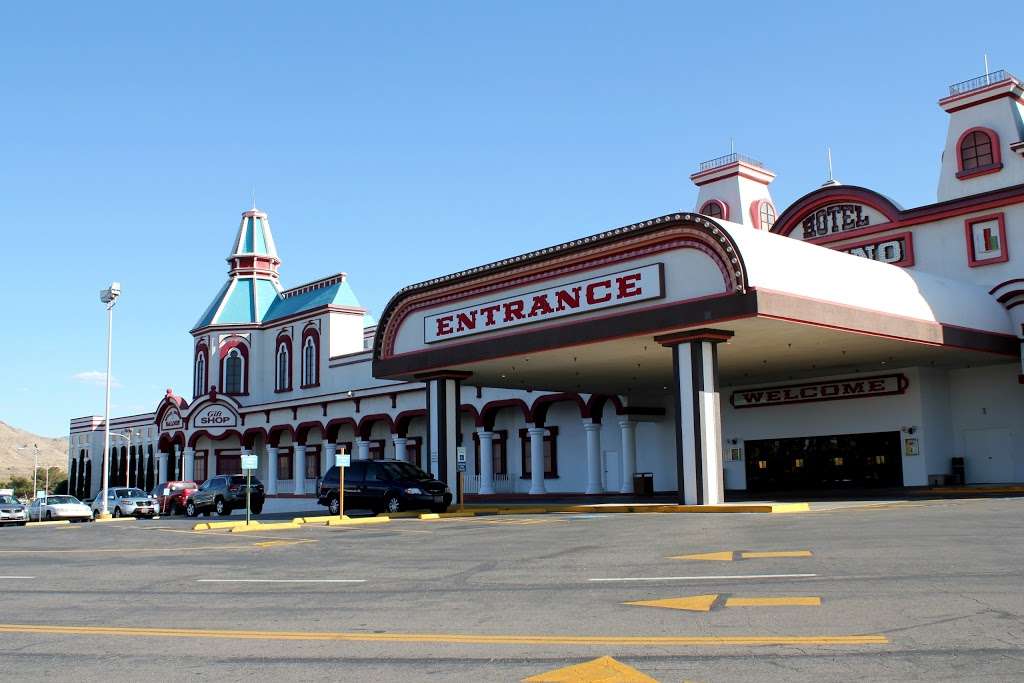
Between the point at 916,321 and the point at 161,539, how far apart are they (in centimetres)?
2082

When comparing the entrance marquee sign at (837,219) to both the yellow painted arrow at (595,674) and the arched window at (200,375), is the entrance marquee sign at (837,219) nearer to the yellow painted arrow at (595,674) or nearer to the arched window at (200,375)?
the yellow painted arrow at (595,674)

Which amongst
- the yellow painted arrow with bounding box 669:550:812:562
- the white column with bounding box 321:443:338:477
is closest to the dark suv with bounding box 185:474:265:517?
the white column with bounding box 321:443:338:477

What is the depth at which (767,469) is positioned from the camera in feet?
126

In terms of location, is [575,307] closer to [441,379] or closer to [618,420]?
[441,379]

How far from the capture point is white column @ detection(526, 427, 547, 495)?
43.9 m

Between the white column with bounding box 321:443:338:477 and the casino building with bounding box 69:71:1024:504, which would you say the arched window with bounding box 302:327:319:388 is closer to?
the casino building with bounding box 69:71:1024:504

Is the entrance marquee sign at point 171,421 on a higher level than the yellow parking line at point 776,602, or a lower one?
higher

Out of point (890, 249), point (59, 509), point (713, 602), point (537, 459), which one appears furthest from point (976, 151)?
point (59, 509)

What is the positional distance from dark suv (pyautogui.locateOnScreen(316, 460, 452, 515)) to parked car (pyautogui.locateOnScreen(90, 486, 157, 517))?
14.5 m

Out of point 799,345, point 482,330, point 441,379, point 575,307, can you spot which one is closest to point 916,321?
point 799,345

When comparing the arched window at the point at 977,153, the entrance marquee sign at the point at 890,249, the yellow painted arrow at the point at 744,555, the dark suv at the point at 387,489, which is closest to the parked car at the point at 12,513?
the dark suv at the point at 387,489

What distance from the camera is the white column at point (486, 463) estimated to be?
4672 centimetres

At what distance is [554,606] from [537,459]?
33.9 meters

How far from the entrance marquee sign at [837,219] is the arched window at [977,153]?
436cm
